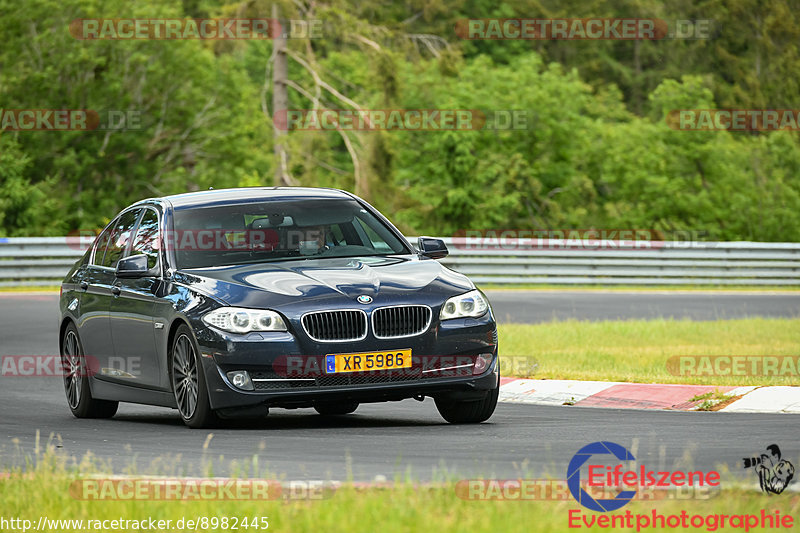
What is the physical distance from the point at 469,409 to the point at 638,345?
7.32 metres

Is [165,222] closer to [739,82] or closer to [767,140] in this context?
[767,140]

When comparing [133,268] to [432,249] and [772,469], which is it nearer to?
[432,249]

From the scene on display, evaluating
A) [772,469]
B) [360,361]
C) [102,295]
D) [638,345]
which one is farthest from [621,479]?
[638,345]

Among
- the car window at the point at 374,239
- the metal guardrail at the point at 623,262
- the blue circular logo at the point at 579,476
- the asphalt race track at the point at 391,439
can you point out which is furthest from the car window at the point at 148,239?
the metal guardrail at the point at 623,262

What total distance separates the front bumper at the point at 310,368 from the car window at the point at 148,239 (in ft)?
4.48

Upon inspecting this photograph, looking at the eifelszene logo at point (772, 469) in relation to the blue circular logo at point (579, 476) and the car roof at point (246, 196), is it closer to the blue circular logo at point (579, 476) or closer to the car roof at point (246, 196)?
the blue circular logo at point (579, 476)

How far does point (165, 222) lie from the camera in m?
10.7

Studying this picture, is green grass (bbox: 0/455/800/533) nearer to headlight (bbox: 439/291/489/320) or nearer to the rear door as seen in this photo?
headlight (bbox: 439/291/489/320)

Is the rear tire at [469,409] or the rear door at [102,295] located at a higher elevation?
the rear door at [102,295]

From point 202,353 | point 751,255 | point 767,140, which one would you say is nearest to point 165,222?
point 202,353

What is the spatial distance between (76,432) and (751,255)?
24.2 metres

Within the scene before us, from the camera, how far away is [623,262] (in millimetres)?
31234

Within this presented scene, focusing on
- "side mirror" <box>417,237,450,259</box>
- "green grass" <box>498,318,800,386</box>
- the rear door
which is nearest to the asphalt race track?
the rear door

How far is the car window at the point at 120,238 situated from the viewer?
1143 cm
